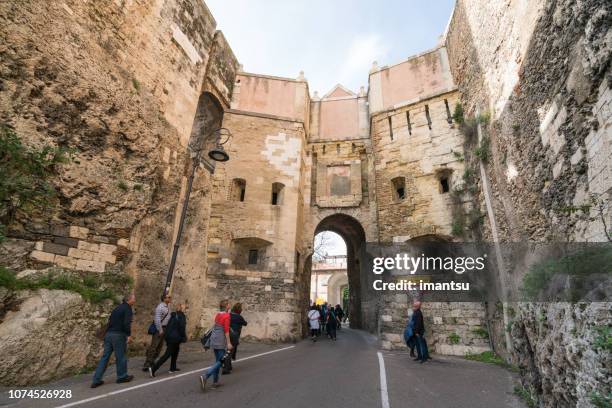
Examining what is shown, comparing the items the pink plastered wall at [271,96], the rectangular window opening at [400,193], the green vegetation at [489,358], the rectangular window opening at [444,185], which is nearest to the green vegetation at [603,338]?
the green vegetation at [489,358]

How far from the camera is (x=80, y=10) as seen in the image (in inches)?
246

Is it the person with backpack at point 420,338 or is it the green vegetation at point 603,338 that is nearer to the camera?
the green vegetation at point 603,338

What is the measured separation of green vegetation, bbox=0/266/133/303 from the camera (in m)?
4.56

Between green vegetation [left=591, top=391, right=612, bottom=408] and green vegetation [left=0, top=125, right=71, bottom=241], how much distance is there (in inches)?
287

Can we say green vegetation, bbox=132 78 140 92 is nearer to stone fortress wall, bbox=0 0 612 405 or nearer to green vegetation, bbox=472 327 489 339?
stone fortress wall, bbox=0 0 612 405

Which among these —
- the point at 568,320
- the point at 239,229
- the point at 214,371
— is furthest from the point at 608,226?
the point at 239,229

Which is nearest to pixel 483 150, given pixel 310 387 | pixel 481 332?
pixel 481 332

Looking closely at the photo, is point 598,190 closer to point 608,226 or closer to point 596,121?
point 608,226

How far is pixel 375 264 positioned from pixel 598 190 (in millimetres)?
7272

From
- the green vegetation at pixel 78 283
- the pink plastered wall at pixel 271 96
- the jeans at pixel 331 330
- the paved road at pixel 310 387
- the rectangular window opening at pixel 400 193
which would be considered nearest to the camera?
the paved road at pixel 310 387

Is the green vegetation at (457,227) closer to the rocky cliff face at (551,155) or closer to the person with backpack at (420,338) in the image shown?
the rocky cliff face at (551,155)

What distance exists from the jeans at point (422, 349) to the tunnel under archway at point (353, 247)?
259 inches

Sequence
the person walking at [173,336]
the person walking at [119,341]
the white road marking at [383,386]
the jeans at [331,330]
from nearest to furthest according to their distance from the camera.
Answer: the white road marking at [383,386]
the person walking at [119,341]
the person walking at [173,336]
the jeans at [331,330]

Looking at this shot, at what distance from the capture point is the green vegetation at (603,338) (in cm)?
246
